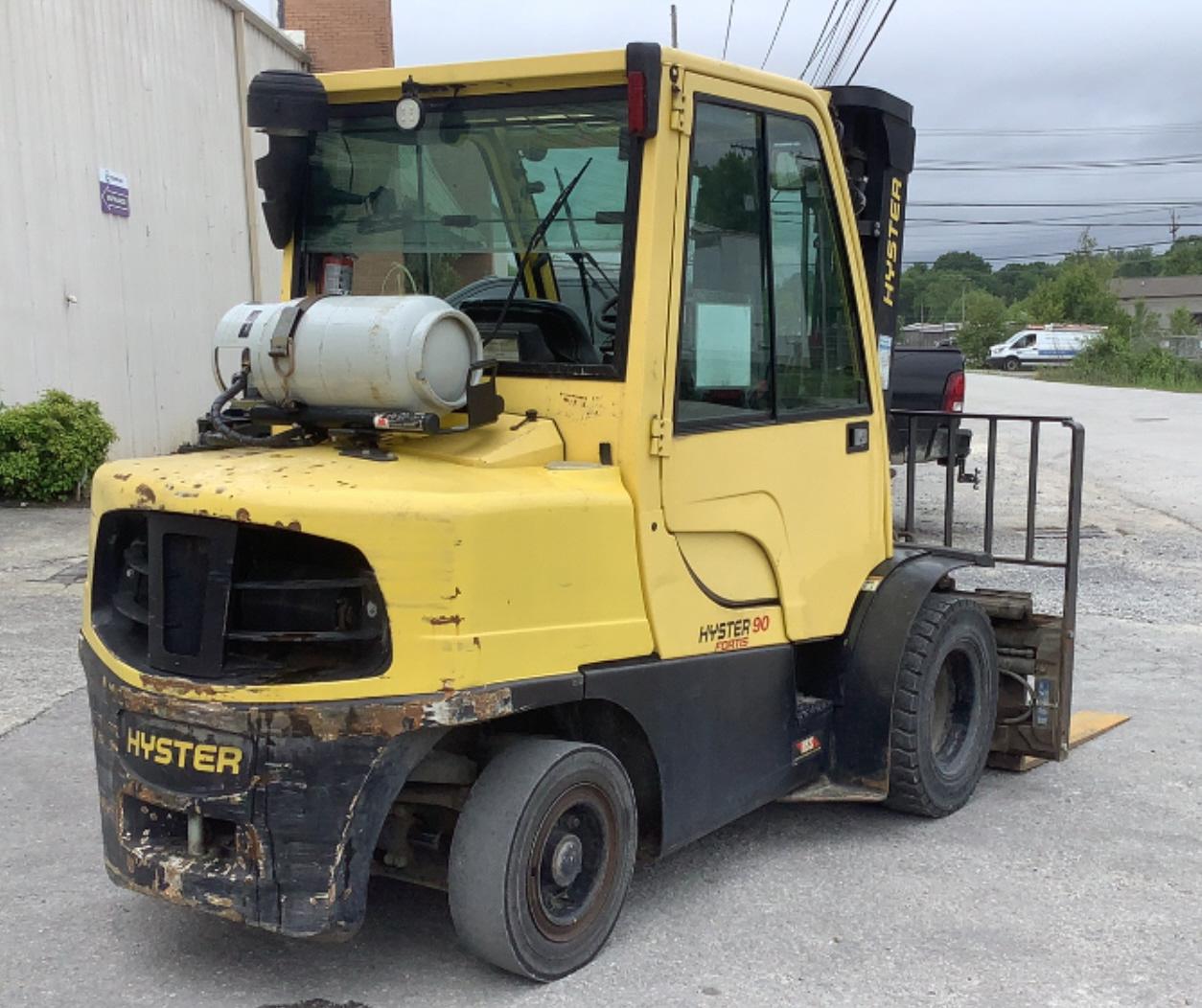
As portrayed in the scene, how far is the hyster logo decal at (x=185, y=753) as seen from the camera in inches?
130

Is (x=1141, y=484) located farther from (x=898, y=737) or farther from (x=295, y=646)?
(x=295, y=646)

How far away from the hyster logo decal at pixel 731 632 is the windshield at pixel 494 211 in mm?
887

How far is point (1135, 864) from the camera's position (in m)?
4.64

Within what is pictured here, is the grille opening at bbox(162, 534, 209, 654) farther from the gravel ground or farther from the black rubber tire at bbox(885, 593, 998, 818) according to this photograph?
the black rubber tire at bbox(885, 593, 998, 818)

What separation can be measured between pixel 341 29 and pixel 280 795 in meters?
21.1

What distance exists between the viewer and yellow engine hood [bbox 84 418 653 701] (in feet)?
10.7

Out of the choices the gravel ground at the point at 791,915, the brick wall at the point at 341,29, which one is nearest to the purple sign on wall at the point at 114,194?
the brick wall at the point at 341,29

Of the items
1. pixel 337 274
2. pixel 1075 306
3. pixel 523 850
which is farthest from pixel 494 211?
pixel 1075 306

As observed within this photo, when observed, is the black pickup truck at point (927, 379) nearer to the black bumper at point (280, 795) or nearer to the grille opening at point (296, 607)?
the grille opening at point (296, 607)

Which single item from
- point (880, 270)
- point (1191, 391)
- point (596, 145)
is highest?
point (596, 145)

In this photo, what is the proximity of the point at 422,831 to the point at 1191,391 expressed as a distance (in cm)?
4039

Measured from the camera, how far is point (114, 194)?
1432 cm

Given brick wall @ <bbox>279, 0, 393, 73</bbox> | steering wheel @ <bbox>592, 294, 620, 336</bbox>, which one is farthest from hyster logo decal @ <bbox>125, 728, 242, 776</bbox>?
brick wall @ <bbox>279, 0, 393, 73</bbox>

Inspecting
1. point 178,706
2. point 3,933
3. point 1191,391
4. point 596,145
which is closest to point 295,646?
point 178,706
